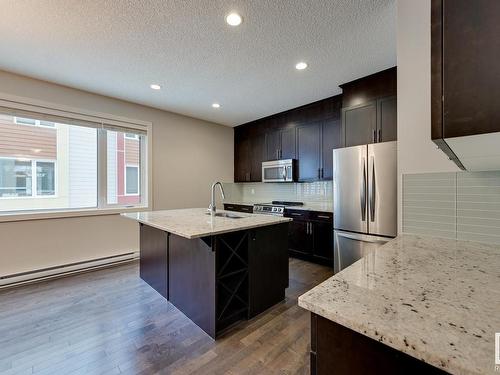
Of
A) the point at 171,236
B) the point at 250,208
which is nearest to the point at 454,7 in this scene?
the point at 171,236

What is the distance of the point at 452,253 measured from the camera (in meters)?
1.09

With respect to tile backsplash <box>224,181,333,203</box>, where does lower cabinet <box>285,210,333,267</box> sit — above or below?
below

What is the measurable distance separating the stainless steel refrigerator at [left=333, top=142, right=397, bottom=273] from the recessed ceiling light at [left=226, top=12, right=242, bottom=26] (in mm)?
1871

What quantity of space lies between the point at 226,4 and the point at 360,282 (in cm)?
204

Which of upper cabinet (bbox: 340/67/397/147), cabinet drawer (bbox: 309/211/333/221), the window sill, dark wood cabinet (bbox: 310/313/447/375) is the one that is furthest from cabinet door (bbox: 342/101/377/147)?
the window sill

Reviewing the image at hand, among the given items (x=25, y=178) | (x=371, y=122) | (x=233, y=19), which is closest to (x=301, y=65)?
(x=233, y=19)

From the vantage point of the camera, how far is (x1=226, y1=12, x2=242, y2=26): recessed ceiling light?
1861 millimetres

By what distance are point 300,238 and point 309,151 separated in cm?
149

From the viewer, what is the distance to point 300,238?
3818 mm

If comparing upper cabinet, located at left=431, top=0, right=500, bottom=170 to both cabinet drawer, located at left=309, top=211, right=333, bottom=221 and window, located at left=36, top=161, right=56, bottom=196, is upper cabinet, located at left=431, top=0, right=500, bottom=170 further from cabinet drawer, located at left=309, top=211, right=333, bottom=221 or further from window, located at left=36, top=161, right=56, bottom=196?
window, located at left=36, top=161, right=56, bottom=196

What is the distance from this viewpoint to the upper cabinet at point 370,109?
278 centimetres

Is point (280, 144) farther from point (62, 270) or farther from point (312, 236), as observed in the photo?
point (62, 270)

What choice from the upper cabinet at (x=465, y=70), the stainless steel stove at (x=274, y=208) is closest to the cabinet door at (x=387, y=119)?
the stainless steel stove at (x=274, y=208)

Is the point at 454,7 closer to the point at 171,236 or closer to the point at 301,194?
the point at 171,236
